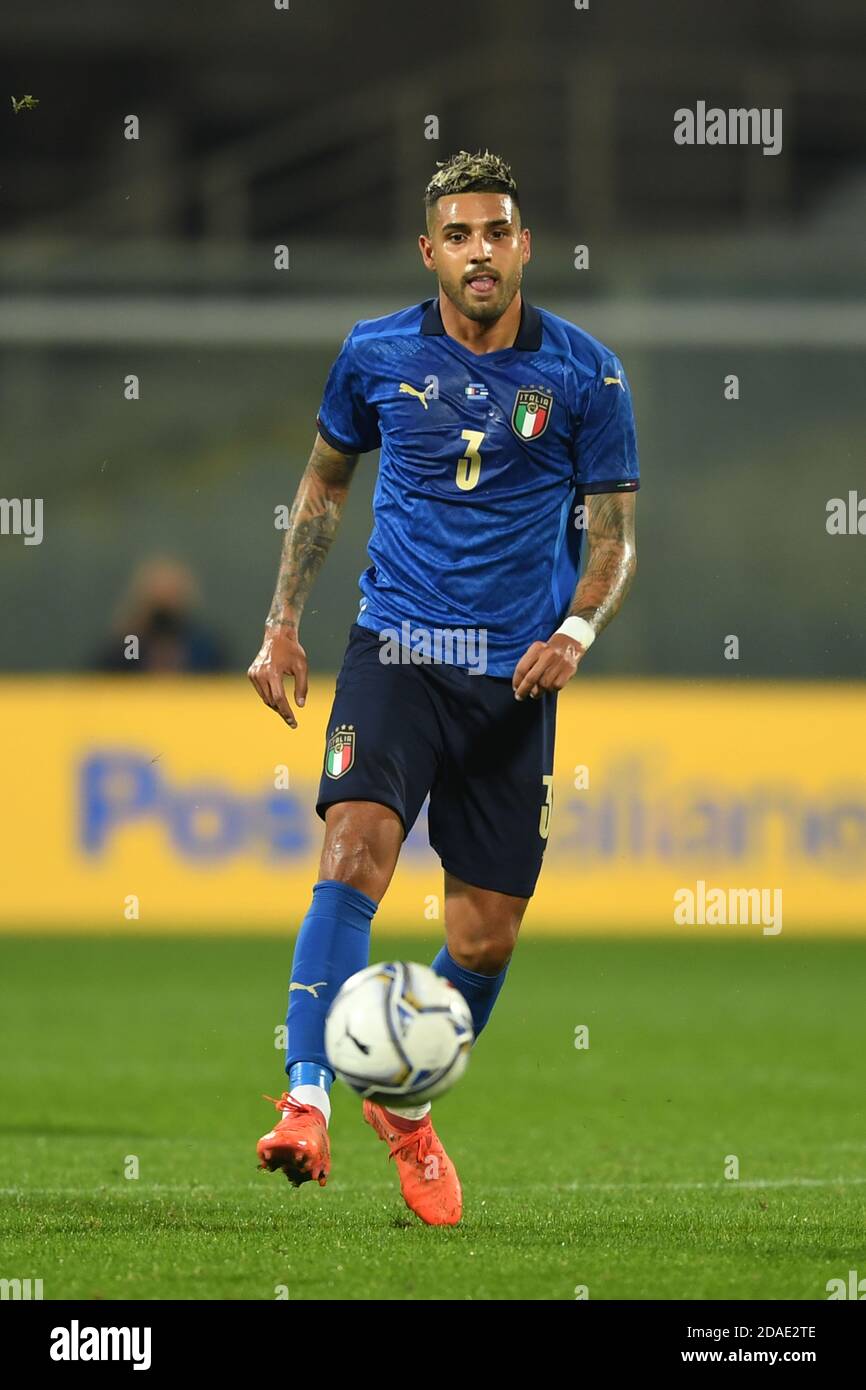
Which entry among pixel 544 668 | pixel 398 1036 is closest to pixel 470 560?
pixel 544 668

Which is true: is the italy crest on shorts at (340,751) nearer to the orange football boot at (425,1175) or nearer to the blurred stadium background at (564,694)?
the orange football boot at (425,1175)

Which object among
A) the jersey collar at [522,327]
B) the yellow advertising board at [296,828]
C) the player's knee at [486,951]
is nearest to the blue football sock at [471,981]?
the player's knee at [486,951]

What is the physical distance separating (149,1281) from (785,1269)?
132cm

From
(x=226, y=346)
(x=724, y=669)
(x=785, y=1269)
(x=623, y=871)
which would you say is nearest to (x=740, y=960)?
(x=623, y=871)

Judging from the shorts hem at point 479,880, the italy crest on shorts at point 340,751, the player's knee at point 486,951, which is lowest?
the player's knee at point 486,951

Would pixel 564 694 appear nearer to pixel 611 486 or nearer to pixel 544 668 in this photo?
pixel 611 486

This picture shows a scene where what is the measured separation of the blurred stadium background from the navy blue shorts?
5.16ft

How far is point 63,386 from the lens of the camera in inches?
643

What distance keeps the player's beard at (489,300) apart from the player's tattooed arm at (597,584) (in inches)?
20.3

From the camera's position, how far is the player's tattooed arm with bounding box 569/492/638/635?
5445 mm

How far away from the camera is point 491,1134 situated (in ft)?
24.1

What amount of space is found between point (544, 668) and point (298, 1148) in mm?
1251

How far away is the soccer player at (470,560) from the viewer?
5371 mm
